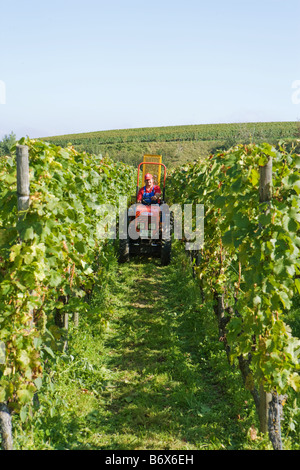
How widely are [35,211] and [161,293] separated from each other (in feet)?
12.6

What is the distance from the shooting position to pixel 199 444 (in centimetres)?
302

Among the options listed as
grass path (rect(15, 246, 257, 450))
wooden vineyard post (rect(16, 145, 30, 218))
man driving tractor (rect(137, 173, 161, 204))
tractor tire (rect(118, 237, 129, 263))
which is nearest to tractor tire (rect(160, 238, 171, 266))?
tractor tire (rect(118, 237, 129, 263))

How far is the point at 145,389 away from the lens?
3793 mm

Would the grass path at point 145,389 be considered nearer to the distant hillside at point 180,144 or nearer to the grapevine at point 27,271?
the grapevine at point 27,271

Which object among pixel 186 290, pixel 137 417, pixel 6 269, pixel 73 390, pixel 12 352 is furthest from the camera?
pixel 186 290

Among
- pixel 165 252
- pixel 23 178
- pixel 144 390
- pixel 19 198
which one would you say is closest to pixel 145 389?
pixel 144 390

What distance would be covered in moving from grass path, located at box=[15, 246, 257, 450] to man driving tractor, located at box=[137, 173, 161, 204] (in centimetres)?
268

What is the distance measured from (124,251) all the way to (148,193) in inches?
50.5

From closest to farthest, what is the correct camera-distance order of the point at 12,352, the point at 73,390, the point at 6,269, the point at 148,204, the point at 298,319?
the point at 12,352, the point at 6,269, the point at 73,390, the point at 298,319, the point at 148,204

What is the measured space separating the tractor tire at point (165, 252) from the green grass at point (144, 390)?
185 centimetres

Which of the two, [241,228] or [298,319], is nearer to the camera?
[241,228]
